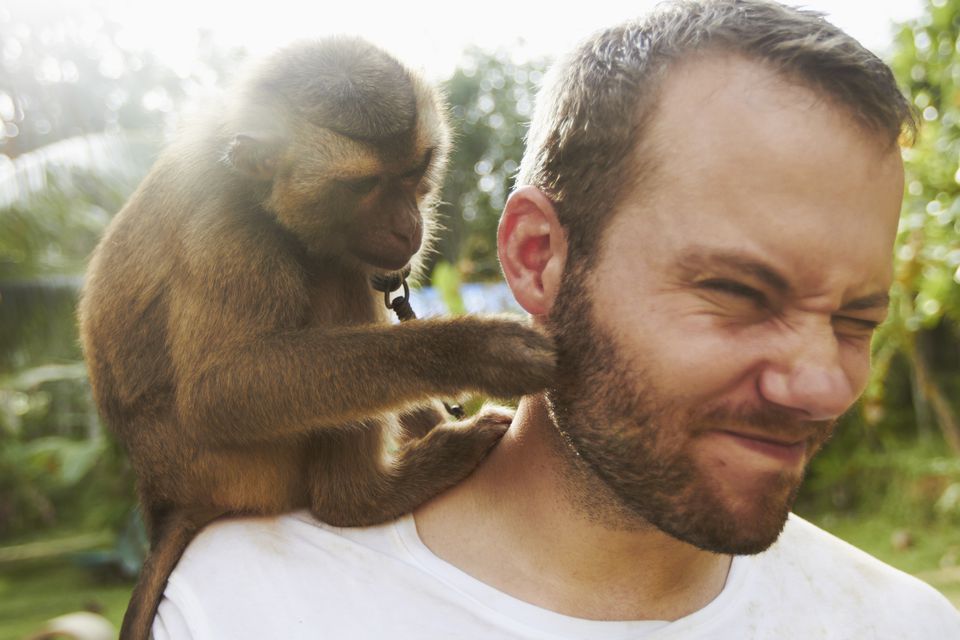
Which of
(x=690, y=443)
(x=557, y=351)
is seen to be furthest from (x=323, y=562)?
(x=690, y=443)

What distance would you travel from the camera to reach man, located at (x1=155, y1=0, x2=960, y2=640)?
176 centimetres

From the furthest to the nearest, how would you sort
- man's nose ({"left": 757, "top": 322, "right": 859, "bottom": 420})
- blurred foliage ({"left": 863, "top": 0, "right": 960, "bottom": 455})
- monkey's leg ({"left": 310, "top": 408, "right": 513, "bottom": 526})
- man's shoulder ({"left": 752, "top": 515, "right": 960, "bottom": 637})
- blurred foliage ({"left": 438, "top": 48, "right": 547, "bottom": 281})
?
blurred foliage ({"left": 438, "top": 48, "right": 547, "bottom": 281})
blurred foliage ({"left": 863, "top": 0, "right": 960, "bottom": 455})
monkey's leg ({"left": 310, "top": 408, "right": 513, "bottom": 526})
man's shoulder ({"left": 752, "top": 515, "right": 960, "bottom": 637})
man's nose ({"left": 757, "top": 322, "right": 859, "bottom": 420})

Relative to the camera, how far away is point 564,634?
185 cm

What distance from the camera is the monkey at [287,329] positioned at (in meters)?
2.33

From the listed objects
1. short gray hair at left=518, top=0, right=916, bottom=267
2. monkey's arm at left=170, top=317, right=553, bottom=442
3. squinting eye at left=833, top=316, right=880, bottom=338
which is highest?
short gray hair at left=518, top=0, right=916, bottom=267

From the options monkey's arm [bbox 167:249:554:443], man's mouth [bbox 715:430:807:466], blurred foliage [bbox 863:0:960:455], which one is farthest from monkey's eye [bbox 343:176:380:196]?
blurred foliage [bbox 863:0:960:455]

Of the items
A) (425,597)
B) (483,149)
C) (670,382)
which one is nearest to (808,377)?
(670,382)

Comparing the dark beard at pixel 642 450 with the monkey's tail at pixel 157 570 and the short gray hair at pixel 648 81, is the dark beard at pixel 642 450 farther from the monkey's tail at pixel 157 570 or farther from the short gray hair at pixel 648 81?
the monkey's tail at pixel 157 570

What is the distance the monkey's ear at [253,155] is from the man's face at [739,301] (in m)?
1.24

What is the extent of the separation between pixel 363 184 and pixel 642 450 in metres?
1.31

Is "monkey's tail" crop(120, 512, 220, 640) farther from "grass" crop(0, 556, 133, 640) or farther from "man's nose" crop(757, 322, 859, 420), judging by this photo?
"grass" crop(0, 556, 133, 640)

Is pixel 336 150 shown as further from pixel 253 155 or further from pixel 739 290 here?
pixel 739 290

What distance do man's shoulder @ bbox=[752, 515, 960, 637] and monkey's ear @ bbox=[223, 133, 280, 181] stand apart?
5.73 feet

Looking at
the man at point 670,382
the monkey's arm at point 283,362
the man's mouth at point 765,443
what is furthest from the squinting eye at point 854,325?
the monkey's arm at point 283,362
